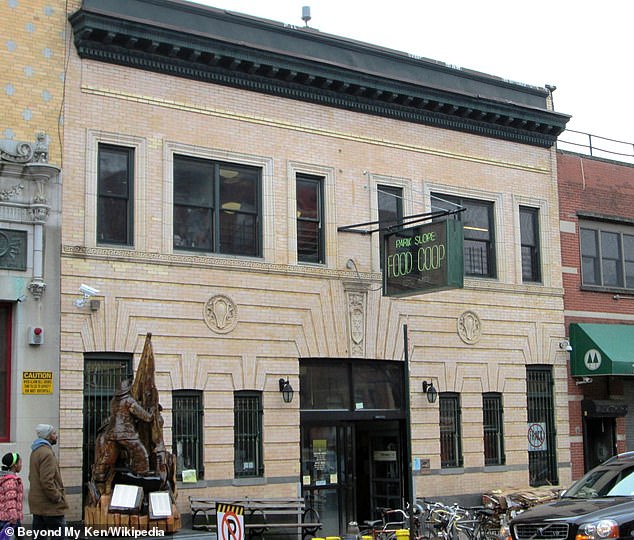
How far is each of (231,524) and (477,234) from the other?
12.7 m

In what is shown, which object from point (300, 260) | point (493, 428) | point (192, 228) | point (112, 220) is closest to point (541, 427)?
point (493, 428)

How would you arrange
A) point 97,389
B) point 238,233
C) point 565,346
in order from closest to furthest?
point 97,389 < point 238,233 < point 565,346

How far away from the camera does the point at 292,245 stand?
1967 cm

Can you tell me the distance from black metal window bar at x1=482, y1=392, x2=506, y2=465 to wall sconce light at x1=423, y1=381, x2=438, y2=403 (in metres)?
1.55

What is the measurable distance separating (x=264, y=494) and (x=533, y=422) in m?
7.23

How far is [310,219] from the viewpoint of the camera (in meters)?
20.2

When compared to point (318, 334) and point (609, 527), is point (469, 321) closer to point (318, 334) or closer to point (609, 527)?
point (318, 334)

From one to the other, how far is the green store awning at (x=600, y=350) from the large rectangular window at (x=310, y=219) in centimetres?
697

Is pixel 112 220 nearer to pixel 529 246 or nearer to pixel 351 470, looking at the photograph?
pixel 351 470

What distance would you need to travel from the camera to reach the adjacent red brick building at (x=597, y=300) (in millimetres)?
23297

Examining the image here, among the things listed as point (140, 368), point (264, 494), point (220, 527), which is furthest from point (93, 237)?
point (220, 527)

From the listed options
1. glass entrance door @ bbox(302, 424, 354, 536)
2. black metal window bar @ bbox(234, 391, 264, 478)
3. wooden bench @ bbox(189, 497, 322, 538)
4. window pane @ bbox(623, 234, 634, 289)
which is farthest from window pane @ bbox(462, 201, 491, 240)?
wooden bench @ bbox(189, 497, 322, 538)

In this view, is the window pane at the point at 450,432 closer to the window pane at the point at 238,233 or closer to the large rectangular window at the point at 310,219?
the large rectangular window at the point at 310,219

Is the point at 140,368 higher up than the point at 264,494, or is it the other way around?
the point at 140,368
